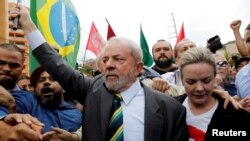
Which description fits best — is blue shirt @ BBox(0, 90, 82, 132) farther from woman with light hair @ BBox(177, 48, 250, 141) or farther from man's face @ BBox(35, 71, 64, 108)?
woman with light hair @ BBox(177, 48, 250, 141)

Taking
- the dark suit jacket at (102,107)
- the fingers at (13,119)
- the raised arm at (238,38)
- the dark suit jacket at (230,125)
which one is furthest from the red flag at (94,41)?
the fingers at (13,119)

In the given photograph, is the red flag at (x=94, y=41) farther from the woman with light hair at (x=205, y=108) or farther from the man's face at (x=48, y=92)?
the woman with light hair at (x=205, y=108)

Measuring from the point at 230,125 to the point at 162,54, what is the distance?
2.35 metres

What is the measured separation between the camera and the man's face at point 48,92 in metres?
3.02

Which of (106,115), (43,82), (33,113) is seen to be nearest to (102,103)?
(106,115)

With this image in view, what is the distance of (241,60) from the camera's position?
473 centimetres

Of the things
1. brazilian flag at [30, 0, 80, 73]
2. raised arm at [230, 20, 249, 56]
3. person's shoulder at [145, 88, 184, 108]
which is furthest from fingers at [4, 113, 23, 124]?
brazilian flag at [30, 0, 80, 73]

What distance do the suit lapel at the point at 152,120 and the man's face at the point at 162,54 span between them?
6.89 feet

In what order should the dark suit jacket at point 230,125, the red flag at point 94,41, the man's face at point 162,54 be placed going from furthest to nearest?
the red flag at point 94,41, the man's face at point 162,54, the dark suit jacket at point 230,125

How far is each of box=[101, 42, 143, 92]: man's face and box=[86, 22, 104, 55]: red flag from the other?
4601 millimetres

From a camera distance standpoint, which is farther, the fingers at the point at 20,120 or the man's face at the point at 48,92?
the man's face at the point at 48,92

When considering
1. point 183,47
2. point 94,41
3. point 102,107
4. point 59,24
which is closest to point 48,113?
point 102,107

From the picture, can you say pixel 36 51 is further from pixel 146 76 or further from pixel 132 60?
pixel 146 76

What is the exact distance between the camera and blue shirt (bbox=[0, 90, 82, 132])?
2.69m
